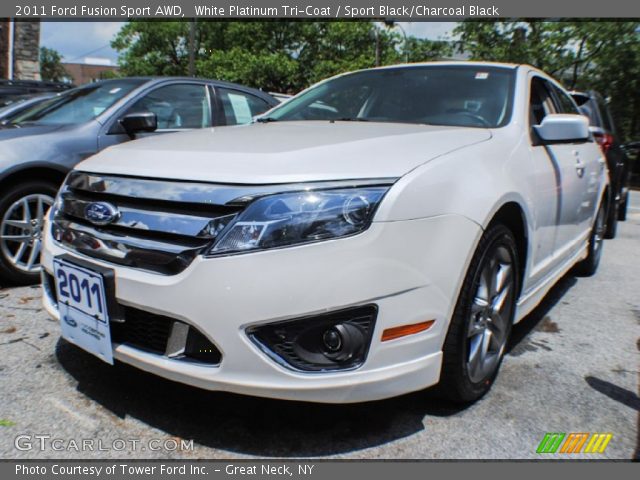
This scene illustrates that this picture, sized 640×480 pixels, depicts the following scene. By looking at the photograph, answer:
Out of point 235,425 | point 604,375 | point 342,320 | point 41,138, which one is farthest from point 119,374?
point 604,375

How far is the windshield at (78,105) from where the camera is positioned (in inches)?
152

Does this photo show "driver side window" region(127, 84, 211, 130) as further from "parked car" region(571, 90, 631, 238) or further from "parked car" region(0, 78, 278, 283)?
"parked car" region(571, 90, 631, 238)

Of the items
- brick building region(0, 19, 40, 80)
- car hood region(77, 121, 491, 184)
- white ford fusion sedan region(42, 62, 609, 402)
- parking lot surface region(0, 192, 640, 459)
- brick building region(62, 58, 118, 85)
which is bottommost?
parking lot surface region(0, 192, 640, 459)

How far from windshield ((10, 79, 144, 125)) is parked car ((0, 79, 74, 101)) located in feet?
9.66

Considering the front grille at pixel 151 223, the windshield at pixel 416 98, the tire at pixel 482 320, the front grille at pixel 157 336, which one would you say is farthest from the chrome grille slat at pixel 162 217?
the windshield at pixel 416 98

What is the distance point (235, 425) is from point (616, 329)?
2.49 meters

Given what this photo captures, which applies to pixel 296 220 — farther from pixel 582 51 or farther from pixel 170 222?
pixel 582 51

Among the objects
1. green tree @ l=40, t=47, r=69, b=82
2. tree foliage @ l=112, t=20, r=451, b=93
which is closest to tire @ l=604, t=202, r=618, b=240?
tree foliage @ l=112, t=20, r=451, b=93

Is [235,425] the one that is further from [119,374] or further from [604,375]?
[604,375]

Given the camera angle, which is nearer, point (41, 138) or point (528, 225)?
point (528, 225)

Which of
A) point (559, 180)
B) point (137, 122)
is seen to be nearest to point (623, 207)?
point (559, 180)

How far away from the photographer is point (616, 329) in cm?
327

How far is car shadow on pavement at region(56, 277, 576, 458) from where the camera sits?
1898 mm

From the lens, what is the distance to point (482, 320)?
7.18 ft
